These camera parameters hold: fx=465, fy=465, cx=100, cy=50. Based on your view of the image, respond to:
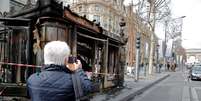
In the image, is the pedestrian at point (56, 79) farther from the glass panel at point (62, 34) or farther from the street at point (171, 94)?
the street at point (171, 94)

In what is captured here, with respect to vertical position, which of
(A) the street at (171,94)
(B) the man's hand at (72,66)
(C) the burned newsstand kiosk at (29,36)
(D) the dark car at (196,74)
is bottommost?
(A) the street at (171,94)

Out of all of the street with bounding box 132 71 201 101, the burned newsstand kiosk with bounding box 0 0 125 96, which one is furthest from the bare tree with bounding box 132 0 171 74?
the burned newsstand kiosk with bounding box 0 0 125 96

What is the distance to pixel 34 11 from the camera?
12875mm

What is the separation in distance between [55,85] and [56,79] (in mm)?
47


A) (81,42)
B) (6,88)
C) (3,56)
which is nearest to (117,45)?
(81,42)

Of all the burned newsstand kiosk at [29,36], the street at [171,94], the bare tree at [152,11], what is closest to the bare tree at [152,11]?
the bare tree at [152,11]

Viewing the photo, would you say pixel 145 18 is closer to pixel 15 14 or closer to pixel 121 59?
pixel 121 59

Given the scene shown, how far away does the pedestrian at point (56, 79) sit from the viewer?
3611 mm

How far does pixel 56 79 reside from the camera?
3.62 meters

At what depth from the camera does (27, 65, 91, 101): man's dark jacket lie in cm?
361

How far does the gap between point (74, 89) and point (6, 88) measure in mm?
8991

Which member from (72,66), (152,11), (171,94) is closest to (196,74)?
(152,11)

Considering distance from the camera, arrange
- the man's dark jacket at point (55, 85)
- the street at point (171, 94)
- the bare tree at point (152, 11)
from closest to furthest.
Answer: the man's dark jacket at point (55, 85) < the street at point (171, 94) < the bare tree at point (152, 11)

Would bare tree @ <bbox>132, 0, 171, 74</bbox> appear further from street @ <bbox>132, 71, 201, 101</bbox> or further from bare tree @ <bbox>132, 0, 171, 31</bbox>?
street @ <bbox>132, 71, 201, 101</bbox>
